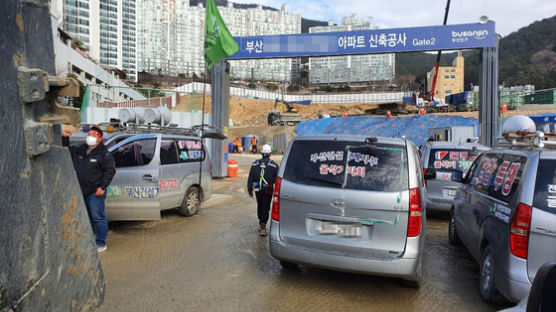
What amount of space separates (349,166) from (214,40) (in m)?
6.22

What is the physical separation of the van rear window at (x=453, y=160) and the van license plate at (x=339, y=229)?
522 centimetres

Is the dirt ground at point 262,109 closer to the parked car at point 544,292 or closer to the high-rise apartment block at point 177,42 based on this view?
the high-rise apartment block at point 177,42

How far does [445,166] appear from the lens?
340 inches

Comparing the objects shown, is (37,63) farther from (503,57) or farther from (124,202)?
(503,57)

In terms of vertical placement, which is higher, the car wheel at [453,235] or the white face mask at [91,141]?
the white face mask at [91,141]

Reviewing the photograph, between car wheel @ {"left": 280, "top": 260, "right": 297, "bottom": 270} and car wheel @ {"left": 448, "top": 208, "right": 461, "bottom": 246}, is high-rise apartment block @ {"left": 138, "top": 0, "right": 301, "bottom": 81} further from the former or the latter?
car wheel @ {"left": 280, "top": 260, "right": 297, "bottom": 270}

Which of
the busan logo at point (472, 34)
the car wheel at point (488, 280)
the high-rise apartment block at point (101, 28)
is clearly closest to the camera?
the car wheel at point (488, 280)

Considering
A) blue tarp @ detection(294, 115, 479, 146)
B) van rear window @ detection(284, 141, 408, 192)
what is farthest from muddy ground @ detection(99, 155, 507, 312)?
blue tarp @ detection(294, 115, 479, 146)

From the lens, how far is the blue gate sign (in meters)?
12.7

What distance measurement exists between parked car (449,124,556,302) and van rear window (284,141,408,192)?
3.34ft

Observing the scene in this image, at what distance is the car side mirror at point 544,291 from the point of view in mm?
1446

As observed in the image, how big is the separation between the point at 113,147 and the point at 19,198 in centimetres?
582

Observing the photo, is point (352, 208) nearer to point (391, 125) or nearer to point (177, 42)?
point (391, 125)

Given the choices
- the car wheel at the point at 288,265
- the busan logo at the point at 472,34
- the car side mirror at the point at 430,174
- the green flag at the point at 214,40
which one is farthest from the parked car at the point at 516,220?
the busan logo at the point at 472,34
